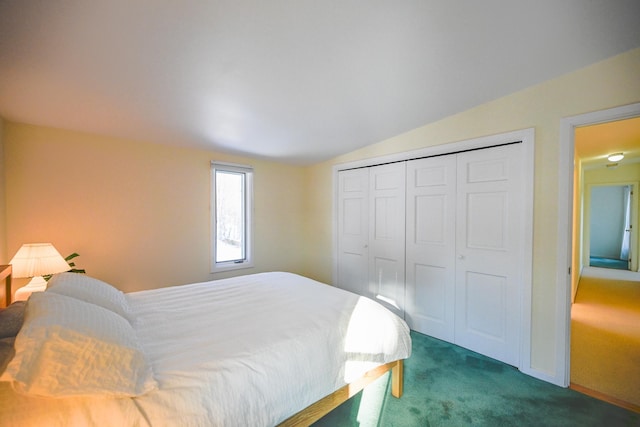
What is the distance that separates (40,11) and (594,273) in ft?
28.7

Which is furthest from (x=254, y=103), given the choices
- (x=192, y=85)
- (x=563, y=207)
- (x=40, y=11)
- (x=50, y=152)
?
A: (x=563, y=207)

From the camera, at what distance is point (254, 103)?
2.23m

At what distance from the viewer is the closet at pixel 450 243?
2312 millimetres

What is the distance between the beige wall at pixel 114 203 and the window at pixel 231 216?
107mm

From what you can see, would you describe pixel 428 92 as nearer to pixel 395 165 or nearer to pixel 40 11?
pixel 395 165

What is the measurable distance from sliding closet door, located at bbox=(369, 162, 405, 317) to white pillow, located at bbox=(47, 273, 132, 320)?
2636mm

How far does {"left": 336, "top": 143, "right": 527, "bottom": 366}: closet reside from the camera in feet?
7.59

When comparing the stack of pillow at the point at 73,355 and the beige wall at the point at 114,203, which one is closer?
the stack of pillow at the point at 73,355

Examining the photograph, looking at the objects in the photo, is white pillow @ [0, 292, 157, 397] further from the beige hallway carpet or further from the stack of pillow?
the beige hallway carpet

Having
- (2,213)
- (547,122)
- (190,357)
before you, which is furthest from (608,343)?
(2,213)

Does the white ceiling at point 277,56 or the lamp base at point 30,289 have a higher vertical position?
the white ceiling at point 277,56

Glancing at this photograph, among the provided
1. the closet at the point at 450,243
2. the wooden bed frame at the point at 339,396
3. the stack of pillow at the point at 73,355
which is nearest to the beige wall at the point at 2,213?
the stack of pillow at the point at 73,355

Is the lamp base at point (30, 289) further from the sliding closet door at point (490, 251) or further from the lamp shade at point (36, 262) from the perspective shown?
the sliding closet door at point (490, 251)

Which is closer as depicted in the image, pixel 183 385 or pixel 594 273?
pixel 183 385
